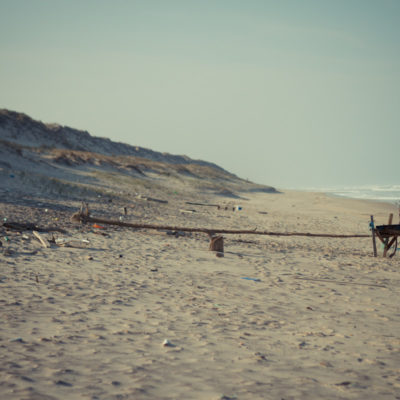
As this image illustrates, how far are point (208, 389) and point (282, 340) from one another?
74.5 inches

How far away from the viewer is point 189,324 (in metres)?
5.94

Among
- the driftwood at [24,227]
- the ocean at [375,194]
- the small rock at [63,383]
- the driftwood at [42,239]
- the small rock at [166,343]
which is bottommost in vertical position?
the small rock at [63,383]

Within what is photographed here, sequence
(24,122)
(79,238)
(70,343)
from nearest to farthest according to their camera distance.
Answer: (70,343), (79,238), (24,122)

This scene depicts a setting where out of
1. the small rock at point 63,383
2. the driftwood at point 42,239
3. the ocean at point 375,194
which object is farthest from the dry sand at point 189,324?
the ocean at point 375,194

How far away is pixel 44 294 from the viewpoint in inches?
261

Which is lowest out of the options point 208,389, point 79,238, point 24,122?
point 208,389

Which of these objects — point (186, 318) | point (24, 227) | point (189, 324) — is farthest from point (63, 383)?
point (24, 227)

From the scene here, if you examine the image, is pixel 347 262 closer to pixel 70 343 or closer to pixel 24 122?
pixel 70 343

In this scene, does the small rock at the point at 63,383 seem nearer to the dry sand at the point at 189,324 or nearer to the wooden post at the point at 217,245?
the dry sand at the point at 189,324

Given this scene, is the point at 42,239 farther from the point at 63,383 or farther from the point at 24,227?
the point at 63,383

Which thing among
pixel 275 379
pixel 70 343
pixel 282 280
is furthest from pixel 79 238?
pixel 275 379

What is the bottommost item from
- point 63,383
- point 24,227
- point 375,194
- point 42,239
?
point 63,383

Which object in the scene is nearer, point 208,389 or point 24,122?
point 208,389

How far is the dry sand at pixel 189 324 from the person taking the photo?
416cm
